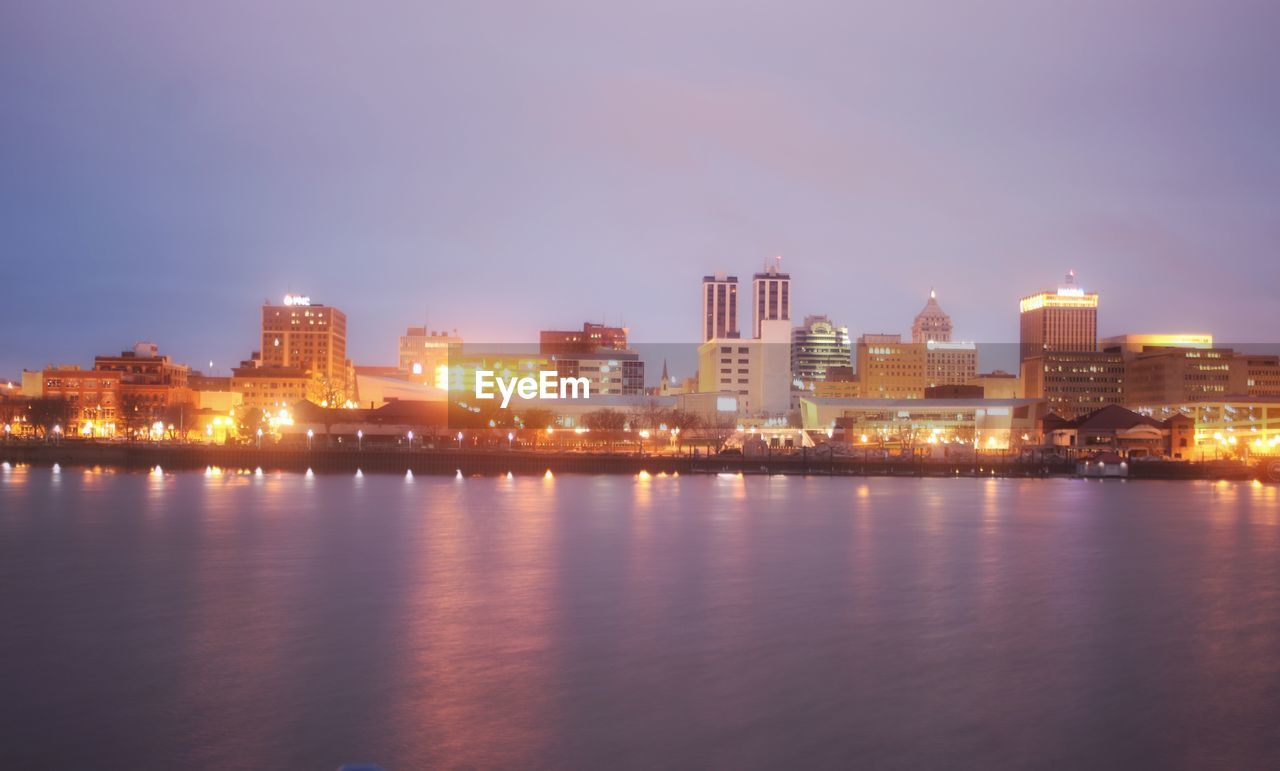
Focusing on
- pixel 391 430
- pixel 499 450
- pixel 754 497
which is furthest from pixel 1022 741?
pixel 391 430

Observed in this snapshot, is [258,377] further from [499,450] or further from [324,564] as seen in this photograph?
[324,564]

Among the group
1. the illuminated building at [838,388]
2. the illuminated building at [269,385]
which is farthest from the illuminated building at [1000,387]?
the illuminated building at [269,385]

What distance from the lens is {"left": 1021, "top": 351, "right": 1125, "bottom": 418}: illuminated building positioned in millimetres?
105500

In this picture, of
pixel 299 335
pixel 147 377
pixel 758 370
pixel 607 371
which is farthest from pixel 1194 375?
pixel 299 335

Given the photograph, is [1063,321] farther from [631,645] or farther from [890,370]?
[631,645]

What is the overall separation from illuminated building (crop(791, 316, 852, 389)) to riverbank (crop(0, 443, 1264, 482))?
3754 inches

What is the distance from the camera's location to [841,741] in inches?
291

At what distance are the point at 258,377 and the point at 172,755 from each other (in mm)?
102832

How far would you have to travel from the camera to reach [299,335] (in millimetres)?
131125

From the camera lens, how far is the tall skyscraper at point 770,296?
468ft

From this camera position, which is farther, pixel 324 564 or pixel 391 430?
pixel 391 430

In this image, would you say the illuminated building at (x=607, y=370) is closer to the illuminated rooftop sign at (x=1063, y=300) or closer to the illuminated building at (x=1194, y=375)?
the illuminated building at (x=1194, y=375)

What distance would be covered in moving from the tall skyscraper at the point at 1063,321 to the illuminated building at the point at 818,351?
977 inches

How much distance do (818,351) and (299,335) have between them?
70.7 meters
